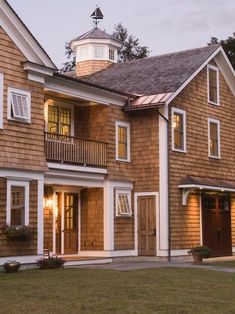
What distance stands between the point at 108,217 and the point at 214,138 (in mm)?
7649

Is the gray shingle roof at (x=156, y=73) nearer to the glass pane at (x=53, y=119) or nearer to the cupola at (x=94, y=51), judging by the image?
the cupola at (x=94, y=51)

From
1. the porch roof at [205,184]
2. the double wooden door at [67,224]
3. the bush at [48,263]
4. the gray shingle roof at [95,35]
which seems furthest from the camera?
the gray shingle roof at [95,35]

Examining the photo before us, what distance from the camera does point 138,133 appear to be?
2691 cm

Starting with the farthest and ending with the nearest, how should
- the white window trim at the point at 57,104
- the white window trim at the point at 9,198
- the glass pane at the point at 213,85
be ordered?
the glass pane at the point at 213,85 → the white window trim at the point at 57,104 → the white window trim at the point at 9,198

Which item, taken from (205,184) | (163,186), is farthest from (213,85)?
(163,186)

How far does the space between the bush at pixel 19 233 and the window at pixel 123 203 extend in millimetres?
5675

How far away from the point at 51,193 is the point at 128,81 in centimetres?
742

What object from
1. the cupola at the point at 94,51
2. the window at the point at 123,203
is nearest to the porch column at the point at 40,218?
the window at the point at 123,203

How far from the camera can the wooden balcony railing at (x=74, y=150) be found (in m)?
22.8

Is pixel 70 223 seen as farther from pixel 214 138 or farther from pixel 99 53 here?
pixel 99 53

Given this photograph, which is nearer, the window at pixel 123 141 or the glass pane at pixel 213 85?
the window at pixel 123 141

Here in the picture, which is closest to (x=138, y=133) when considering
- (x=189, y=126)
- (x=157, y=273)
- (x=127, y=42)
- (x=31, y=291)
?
(x=189, y=126)

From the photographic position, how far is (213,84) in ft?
100

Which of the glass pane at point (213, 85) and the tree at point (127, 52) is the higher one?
the tree at point (127, 52)
